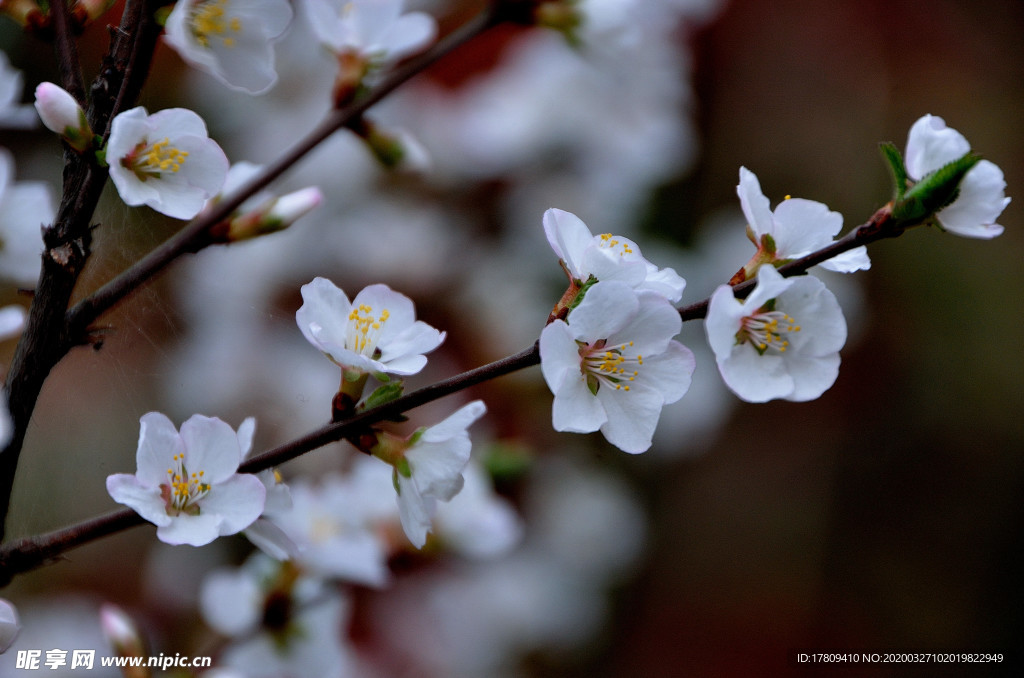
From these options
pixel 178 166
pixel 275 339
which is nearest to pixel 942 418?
pixel 275 339

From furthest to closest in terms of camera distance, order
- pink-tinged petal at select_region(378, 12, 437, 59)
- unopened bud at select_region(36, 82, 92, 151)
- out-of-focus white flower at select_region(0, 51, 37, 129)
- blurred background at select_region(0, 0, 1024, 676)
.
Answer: blurred background at select_region(0, 0, 1024, 676) < pink-tinged petal at select_region(378, 12, 437, 59) < out-of-focus white flower at select_region(0, 51, 37, 129) < unopened bud at select_region(36, 82, 92, 151)

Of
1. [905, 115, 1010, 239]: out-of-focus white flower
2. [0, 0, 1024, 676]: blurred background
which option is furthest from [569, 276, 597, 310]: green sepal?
[0, 0, 1024, 676]: blurred background

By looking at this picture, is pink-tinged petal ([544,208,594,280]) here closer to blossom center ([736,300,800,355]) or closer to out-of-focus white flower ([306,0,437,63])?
blossom center ([736,300,800,355])

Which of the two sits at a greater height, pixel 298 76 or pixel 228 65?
pixel 228 65

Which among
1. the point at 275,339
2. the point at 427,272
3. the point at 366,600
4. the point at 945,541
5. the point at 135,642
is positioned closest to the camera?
the point at 135,642

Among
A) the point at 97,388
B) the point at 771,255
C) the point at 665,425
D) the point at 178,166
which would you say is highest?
the point at 178,166

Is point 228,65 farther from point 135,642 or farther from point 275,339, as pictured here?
point 275,339
